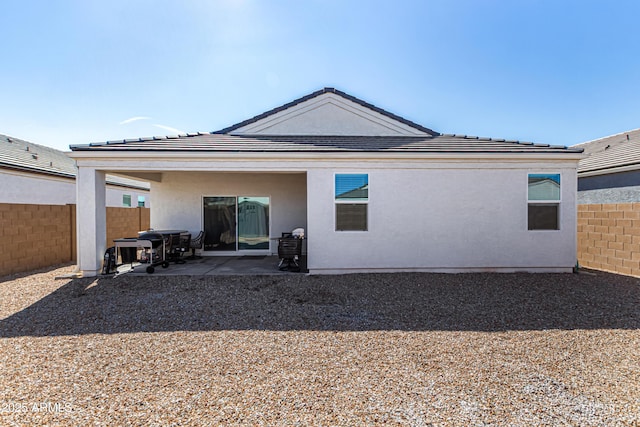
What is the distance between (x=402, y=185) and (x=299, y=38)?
6.60 m

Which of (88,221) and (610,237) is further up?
(88,221)

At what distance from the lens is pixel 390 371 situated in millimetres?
3350

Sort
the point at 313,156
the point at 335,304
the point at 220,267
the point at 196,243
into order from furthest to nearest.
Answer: the point at 196,243 < the point at 220,267 < the point at 313,156 < the point at 335,304

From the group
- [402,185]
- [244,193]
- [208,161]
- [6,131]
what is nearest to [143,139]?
[208,161]

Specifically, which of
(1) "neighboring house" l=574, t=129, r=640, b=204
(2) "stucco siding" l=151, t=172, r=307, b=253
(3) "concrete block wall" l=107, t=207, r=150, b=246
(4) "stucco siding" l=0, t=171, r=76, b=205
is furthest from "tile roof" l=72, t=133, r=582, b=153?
(3) "concrete block wall" l=107, t=207, r=150, b=246

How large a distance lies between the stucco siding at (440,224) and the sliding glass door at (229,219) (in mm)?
4346

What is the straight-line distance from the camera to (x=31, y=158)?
12750mm

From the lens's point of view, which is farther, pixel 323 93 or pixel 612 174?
pixel 323 93

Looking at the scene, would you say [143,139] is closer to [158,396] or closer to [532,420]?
[158,396]

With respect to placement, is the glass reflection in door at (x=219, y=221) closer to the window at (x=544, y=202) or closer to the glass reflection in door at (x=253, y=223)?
the glass reflection in door at (x=253, y=223)

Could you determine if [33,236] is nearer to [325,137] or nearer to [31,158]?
[31,158]

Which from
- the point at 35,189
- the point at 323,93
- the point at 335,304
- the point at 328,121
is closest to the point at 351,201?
the point at 335,304

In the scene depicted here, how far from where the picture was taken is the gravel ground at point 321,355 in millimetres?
2664

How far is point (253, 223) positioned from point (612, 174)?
13.8 metres
